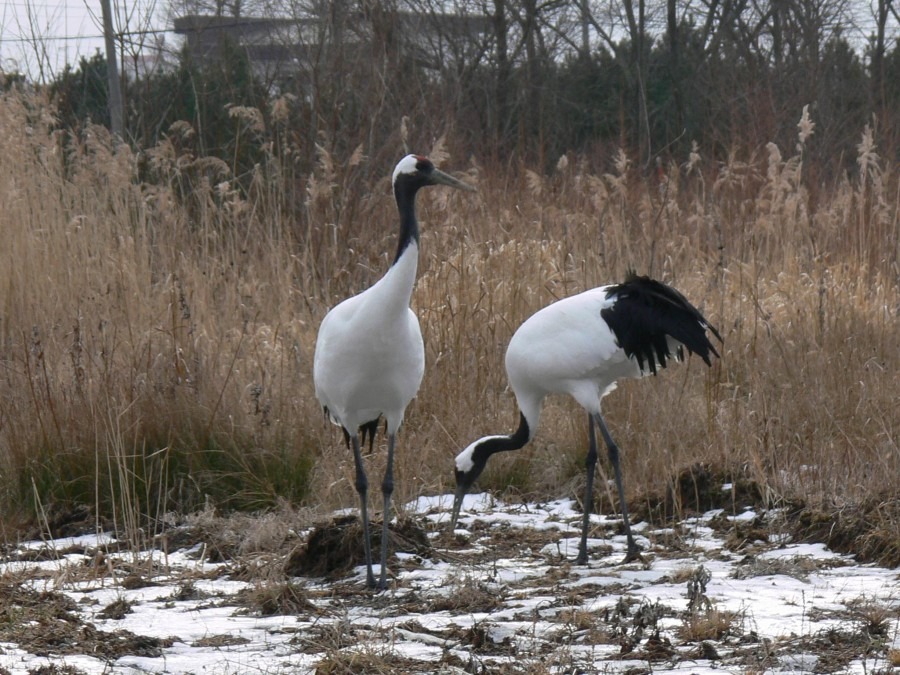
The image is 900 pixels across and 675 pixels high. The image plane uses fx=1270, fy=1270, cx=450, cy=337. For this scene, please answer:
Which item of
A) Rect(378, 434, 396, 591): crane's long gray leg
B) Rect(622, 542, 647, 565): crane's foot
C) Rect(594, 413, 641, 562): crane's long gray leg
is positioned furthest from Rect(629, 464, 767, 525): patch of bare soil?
Rect(378, 434, 396, 591): crane's long gray leg

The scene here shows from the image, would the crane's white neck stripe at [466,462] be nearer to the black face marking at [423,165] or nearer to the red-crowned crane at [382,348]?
the red-crowned crane at [382,348]

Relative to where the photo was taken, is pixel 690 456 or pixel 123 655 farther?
pixel 690 456

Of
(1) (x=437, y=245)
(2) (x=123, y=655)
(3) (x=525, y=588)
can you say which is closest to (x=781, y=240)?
(1) (x=437, y=245)

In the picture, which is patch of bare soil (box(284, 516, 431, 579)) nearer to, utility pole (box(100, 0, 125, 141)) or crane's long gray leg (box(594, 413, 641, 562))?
crane's long gray leg (box(594, 413, 641, 562))

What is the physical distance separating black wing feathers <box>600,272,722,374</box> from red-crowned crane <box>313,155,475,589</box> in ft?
2.82

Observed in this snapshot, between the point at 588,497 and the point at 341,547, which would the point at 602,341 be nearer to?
the point at 588,497

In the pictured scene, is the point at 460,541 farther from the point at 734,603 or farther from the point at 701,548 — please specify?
the point at 734,603

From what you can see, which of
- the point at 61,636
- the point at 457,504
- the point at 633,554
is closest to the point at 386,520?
the point at 457,504

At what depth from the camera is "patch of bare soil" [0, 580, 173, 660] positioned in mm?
3531

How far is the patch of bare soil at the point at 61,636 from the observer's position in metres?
3.53

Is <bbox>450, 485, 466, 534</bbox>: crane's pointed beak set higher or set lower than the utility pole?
lower

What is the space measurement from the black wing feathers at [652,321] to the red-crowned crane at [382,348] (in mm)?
859

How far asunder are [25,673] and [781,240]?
6234 mm

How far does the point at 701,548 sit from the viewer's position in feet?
16.0
